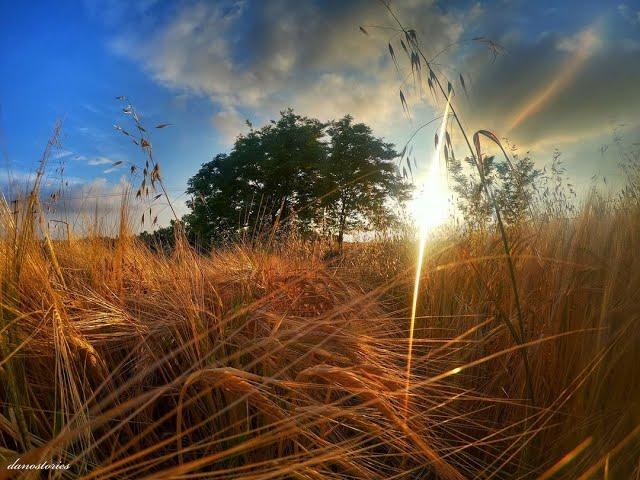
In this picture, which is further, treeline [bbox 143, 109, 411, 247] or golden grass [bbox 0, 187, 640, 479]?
treeline [bbox 143, 109, 411, 247]

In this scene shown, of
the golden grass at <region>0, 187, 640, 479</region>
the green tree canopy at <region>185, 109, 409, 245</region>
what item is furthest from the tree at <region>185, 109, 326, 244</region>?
the golden grass at <region>0, 187, 640, 479</region>

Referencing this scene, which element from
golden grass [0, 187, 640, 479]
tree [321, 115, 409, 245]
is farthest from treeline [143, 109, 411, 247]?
golden grass [0, 187, 640, 479]

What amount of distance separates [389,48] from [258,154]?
73.3ft

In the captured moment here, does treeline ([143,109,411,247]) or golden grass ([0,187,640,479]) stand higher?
treeline ([143,109,411,247])

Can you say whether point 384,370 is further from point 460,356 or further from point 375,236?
point 375,236

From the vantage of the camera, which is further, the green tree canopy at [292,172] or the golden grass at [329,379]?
the green tree canopy at [292,172]

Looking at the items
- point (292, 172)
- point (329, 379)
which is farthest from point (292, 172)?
point (329, 379)

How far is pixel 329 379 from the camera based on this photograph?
1097 millimetres

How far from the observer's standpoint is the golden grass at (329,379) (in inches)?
42.6

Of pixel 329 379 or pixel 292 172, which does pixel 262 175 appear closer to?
pixel 292 172

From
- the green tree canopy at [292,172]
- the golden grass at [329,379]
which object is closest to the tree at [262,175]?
the green tree canopy at [292,172]

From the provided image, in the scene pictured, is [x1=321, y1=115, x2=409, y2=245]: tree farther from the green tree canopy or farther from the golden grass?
the golden grass

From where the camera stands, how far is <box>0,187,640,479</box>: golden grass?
1.08 meters

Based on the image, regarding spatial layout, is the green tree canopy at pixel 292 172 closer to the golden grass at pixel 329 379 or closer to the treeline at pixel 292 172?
the treeline at pixel 292 172
